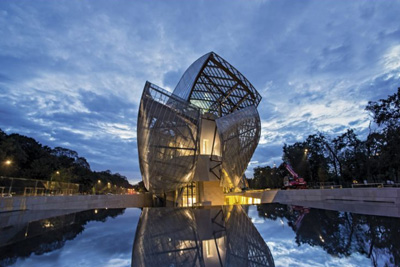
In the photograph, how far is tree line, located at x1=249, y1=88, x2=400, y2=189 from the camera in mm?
23516

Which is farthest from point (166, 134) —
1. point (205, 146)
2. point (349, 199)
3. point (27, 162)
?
point (27, 162)

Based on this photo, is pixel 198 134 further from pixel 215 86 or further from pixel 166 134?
pixel 215 86

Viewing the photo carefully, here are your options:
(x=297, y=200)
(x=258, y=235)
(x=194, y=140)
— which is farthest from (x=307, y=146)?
(x=258, y=235)

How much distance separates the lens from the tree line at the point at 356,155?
23.5 metres

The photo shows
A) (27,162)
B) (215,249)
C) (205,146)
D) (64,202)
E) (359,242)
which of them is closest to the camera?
(215,249)

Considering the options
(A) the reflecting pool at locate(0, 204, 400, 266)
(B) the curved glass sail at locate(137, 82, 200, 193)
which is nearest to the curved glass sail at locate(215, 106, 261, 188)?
(B) the curved glass sail at locate(137, 82, 200, 193)

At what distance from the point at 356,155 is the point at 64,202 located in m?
43.6

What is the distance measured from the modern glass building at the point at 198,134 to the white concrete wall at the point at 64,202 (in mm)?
6121

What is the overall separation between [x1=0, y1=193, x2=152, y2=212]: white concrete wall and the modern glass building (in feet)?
20.1

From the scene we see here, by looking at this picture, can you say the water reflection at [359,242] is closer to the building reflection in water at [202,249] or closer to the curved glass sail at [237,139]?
the building reflection in water at [202,249]

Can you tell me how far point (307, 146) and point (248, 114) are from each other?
28303mm

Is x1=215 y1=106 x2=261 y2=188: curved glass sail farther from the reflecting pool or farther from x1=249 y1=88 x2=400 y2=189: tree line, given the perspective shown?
the reflecting pool

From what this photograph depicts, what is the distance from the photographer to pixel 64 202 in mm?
21906

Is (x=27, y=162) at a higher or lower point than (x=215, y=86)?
lower
